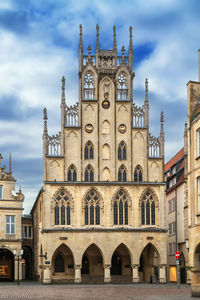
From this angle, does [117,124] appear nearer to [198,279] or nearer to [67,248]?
[67,248]

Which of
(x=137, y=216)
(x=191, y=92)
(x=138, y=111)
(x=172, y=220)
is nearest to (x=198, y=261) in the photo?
(x=191, y=92)

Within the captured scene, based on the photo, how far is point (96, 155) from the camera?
6072 cm

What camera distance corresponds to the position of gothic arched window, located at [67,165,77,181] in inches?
2363

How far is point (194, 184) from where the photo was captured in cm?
3472

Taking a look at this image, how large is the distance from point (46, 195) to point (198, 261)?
27204 mm

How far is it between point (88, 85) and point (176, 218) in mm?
19263

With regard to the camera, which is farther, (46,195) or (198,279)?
(46,195)

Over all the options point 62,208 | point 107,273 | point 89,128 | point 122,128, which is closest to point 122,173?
point 122,128

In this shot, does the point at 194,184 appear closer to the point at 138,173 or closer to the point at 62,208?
the point at 138,173

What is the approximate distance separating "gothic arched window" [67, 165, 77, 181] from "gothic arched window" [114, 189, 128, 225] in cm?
495

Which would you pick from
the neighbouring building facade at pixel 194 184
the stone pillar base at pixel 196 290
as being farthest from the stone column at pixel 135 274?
the stone pillar base at pixel 196 290

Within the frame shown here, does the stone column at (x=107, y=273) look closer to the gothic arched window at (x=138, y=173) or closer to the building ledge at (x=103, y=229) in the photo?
the building ledge at (x=103, y=229)

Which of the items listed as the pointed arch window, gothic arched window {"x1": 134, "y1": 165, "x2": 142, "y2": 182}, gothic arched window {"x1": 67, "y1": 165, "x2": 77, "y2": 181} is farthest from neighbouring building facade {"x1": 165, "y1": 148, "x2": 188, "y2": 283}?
gothic arched window {"x1": 67, "y1": 165, "x2": 77, "y2": 181}

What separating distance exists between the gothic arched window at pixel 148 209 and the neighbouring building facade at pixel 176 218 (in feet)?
16.7
